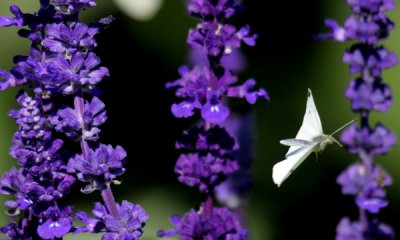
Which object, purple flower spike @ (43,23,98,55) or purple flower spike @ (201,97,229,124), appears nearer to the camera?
purple flower spike @ (43,23,98,55)

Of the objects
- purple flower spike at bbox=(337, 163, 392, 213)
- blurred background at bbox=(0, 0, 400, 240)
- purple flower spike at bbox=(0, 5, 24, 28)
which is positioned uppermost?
blurred background at bbox=(0, 0, 400, 240)

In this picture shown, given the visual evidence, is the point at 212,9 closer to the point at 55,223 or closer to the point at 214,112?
the point at 214,112

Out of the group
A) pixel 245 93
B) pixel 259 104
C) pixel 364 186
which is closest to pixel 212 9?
pixel 245 93

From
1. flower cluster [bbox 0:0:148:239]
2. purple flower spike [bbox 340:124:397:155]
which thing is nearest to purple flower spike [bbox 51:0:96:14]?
flower cluster [bbox 0:0:148:239]

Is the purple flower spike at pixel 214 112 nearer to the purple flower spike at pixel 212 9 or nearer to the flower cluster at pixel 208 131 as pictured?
the flower cluster at pixel 208 131

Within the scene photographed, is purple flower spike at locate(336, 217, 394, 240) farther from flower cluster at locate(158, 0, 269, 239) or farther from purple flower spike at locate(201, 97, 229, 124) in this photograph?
purple flower spike at locate(201, 97, 229, 124)

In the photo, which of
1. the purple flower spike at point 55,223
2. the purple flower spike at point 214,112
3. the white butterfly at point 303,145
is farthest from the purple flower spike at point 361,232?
the purple flower spike at point 55,223

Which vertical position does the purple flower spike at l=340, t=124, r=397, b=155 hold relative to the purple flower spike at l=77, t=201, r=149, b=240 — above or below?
below
